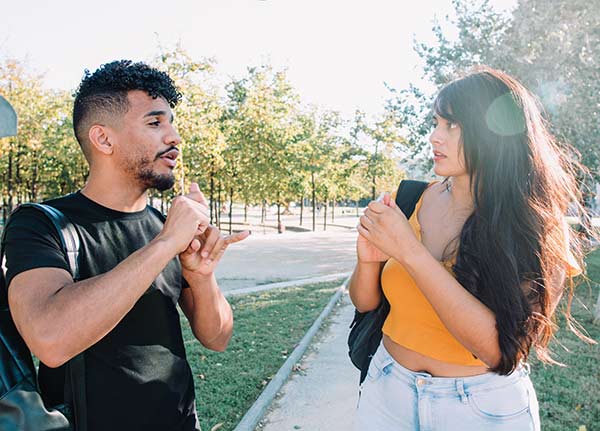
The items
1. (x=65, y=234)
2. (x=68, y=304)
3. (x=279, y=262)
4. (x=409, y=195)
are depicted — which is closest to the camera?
(x=68, y=304)

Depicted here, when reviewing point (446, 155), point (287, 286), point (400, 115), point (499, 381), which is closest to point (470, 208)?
point (446, 155)

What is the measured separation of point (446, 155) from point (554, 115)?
876cm

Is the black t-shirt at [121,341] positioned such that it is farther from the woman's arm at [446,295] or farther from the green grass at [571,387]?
the green grass at [571,387]

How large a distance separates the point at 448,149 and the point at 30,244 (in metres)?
1.59

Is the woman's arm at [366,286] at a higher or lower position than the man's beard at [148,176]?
lower

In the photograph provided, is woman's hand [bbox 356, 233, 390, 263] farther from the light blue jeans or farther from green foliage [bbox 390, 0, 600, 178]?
green foliage [bbox 390, 0, 600, 178]

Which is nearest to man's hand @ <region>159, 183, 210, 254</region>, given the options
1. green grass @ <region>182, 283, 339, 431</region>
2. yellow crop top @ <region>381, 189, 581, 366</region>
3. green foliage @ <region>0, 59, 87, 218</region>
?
yellow crop top @ <region>381, 189, 581, 366</region>

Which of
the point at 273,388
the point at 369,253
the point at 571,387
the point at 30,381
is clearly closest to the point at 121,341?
the point at 30,381

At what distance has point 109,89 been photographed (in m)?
1.89

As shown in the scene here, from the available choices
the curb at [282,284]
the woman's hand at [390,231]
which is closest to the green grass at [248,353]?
the curb at [282,284]

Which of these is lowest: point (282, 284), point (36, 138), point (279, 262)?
point (279, 262)

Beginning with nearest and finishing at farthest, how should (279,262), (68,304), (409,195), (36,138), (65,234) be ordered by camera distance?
(68,304) < (65,234) < (409,195) < (279,262) < (36,138)

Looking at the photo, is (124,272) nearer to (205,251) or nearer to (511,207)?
(205,251)

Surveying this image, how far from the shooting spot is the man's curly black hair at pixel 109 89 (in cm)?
188
